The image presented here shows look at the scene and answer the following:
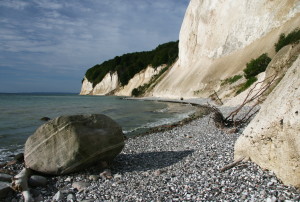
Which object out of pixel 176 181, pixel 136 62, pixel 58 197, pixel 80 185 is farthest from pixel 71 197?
pixel 136 62

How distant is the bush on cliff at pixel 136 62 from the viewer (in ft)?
245

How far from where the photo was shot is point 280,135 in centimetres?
457

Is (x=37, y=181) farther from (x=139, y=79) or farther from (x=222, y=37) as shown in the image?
(x=139, y=79)

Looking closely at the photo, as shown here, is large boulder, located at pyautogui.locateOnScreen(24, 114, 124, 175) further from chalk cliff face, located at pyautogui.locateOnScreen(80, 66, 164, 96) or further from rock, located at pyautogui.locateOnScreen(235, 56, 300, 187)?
chalk cliff face, located at pyautogui.locateOnScreen(80, 66, 164, 96)

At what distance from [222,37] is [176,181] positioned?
130ft

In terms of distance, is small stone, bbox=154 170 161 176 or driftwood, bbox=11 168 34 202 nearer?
driftwood, bbox=11 168 34 202

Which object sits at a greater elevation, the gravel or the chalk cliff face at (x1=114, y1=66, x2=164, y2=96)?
the chalk cliff face at (x1=114, y1=66, x2=164, y2=96)

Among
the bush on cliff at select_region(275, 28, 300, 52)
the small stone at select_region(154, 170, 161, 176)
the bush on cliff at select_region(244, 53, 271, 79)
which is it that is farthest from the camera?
the bush on cliff at select_region(244, 53, 271, 79)

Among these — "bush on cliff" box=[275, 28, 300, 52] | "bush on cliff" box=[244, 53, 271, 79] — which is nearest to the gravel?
"bush on cliff" box=[244, 53, 271, 79]

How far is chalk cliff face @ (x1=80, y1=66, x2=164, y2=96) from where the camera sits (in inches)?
2993

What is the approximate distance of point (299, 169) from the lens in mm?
4238

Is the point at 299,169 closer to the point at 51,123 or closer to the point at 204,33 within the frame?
the point at 51,123

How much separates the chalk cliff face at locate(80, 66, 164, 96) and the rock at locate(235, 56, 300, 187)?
67401mm

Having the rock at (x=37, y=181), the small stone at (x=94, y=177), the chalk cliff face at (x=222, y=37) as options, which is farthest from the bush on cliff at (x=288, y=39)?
the rock at (x=37, y=181)
